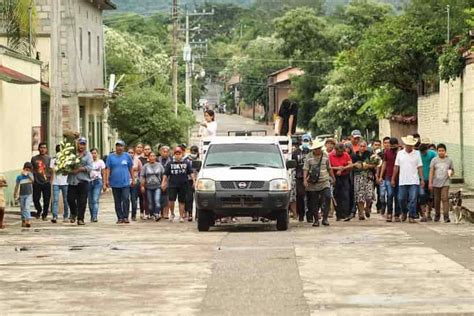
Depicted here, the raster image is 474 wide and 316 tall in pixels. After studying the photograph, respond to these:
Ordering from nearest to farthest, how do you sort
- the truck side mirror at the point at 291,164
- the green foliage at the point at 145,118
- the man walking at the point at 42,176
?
the truck side mirror at the point at 291,164 < the man walking at the point at 42,176 < the green foliage at the point at 145,118

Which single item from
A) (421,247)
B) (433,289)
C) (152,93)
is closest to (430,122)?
(152,93)

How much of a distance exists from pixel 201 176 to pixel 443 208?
19.0 feet

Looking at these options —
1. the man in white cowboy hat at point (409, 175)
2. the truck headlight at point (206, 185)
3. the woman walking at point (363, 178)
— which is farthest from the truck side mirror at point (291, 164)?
the woman walking at point (363, 178)

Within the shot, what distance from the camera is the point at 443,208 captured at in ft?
83.8

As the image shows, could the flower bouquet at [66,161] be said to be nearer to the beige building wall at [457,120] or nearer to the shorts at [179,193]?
→ the shorts at [179,193]

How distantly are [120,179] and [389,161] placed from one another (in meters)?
6.15

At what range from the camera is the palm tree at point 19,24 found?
37.0 m

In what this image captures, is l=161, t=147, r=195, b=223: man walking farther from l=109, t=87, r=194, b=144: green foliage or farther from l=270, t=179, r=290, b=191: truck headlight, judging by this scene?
l=109, t=87, r=194, b=144: green foliage

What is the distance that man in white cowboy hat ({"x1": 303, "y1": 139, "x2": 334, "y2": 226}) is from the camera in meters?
24.5

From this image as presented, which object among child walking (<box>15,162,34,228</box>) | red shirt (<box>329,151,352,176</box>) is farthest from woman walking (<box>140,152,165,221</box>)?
red shirt (<box>329,151,352,176</box>)

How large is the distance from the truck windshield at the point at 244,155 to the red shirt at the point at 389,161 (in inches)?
115

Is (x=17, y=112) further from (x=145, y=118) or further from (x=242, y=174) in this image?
(x=145, y=118)

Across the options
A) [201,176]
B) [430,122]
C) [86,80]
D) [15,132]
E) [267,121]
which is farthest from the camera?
[267,121]

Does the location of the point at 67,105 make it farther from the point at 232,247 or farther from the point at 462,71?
the point at 232,247
